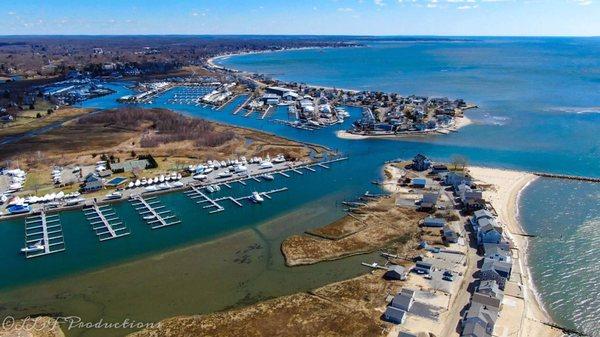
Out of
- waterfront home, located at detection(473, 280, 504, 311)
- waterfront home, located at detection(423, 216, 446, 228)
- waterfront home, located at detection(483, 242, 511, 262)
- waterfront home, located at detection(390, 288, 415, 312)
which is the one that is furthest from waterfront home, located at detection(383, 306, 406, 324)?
waterfront home, located at detection(423, 216, 446, 228)

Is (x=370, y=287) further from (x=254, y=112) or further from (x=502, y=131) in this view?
(x=254, y=112)

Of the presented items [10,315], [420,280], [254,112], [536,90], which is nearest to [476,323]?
[420,280]

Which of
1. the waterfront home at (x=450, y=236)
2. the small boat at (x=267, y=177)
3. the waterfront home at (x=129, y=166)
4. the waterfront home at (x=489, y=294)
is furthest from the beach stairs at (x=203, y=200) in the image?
the waterfront home at (x=489, y=294)

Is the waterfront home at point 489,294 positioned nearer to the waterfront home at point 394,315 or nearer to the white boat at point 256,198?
the waterfront home at point 394,315

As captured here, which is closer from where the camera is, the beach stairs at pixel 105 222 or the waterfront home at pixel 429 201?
the beach stairs at pixel 105 222

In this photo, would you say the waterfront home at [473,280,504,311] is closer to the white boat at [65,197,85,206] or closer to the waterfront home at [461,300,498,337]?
the waterfront home at [461,300,498,337]
